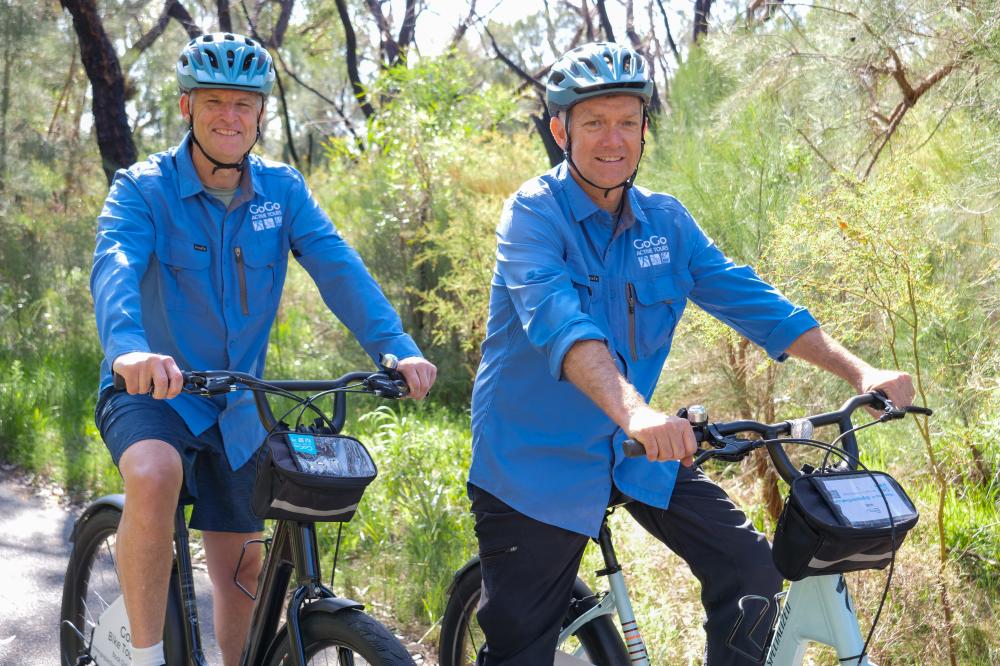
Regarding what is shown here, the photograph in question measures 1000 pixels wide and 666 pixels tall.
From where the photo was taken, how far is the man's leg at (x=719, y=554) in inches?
113

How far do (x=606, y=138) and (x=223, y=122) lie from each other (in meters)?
1.33

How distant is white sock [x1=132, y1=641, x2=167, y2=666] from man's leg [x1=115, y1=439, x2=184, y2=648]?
0.05 feet

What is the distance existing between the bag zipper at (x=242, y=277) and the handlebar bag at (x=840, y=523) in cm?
193

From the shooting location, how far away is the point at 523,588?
9.50 ft

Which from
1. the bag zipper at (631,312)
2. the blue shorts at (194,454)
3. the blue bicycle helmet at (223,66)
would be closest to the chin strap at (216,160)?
the blue bicycle helmet at (223,66)

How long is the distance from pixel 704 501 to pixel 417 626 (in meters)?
2.37

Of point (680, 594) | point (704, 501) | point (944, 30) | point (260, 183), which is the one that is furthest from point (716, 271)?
point (944, 30)

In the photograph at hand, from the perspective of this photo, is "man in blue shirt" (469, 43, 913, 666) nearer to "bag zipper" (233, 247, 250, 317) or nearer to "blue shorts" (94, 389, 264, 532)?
"blue shorts" (94, 389, 264, 532)

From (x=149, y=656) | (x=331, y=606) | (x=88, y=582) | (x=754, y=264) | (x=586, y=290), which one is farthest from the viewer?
(x=754, y=264)

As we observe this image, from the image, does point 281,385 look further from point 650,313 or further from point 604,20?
point 604,20

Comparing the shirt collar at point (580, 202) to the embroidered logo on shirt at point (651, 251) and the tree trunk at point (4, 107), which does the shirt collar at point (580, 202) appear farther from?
the tree trunk at point (4, 107)

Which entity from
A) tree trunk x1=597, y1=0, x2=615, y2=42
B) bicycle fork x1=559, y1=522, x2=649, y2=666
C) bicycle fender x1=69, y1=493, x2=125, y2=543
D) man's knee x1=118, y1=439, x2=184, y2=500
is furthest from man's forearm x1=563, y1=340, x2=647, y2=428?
tree trunk x1=597, y1=0, x2=615, y2=42

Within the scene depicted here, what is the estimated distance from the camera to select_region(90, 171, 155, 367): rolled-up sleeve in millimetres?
3049

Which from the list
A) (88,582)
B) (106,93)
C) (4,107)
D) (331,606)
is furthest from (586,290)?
(4,107)
